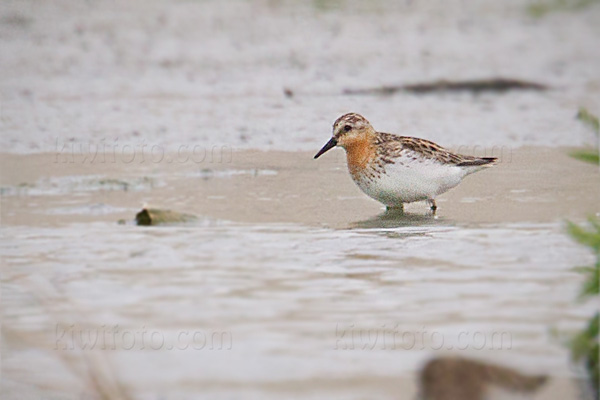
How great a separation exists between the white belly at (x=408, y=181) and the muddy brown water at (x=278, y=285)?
0.54ft

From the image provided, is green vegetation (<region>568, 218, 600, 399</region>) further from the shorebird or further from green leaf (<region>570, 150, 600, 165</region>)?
the shorebird

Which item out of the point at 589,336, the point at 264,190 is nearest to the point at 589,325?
the point at 589,336

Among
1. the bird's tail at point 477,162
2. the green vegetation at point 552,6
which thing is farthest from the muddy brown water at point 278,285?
the green vegetation at point 552,6

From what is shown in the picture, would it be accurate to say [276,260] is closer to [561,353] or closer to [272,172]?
[561,353]

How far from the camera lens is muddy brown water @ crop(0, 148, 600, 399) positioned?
14.1ft

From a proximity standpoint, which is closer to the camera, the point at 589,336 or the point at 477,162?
the point at 589,336
